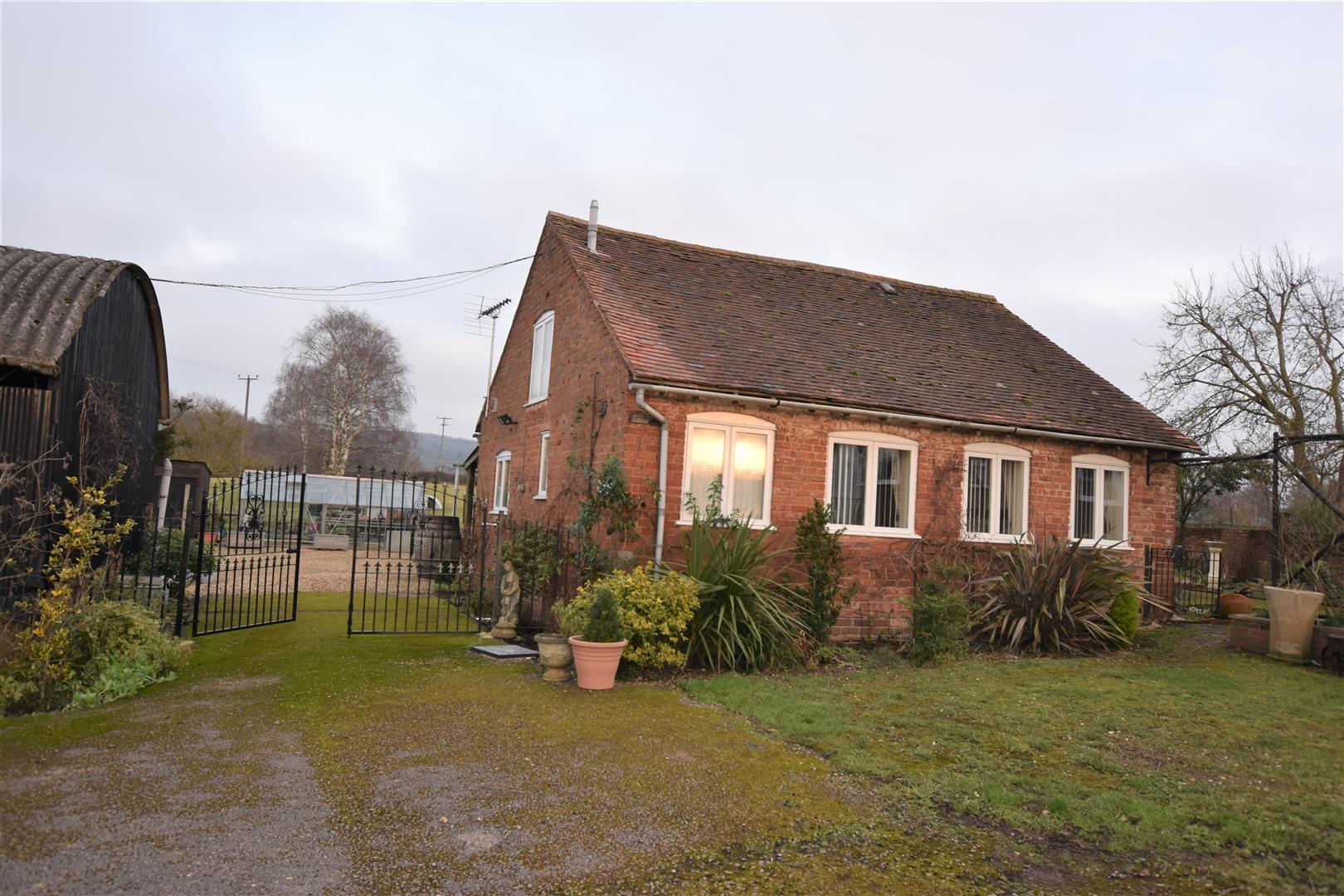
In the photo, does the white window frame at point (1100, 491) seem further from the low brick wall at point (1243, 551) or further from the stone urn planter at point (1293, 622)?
the low brick wall at point (1243, 551)

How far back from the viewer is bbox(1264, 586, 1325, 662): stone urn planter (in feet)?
34.3

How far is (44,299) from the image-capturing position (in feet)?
32.1

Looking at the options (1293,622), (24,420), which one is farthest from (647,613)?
(1293,622)

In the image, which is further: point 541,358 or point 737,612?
point 541,358

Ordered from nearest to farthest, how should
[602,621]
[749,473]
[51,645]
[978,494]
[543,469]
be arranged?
[51,645], [602,621], [749,473], [978,494], [543,469]

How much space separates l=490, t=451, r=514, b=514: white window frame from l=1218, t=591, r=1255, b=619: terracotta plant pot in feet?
46.1

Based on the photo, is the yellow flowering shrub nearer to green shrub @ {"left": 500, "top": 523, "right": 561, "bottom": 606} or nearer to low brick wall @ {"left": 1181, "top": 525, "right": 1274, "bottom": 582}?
green shrub @ {"left": 500, "top": 523, "right": 561, "bottom": 606}

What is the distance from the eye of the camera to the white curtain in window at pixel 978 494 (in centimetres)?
1260

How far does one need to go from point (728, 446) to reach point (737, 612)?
2.50 m

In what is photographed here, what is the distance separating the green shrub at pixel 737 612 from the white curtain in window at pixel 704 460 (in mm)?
866

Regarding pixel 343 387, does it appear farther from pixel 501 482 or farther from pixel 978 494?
pixel 978 494

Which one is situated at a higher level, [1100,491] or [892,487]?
[1100,491]

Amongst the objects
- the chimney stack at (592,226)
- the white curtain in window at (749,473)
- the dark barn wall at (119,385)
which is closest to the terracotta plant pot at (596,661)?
the white curtain in window at (749,473)

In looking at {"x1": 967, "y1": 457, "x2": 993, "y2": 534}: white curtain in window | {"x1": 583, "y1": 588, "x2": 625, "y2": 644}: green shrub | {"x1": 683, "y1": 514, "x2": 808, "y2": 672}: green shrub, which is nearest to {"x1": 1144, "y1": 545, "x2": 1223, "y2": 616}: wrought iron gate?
{"x1": 967, "y1": 457, "x2": 993, "y2": 534}: white curtain in window
